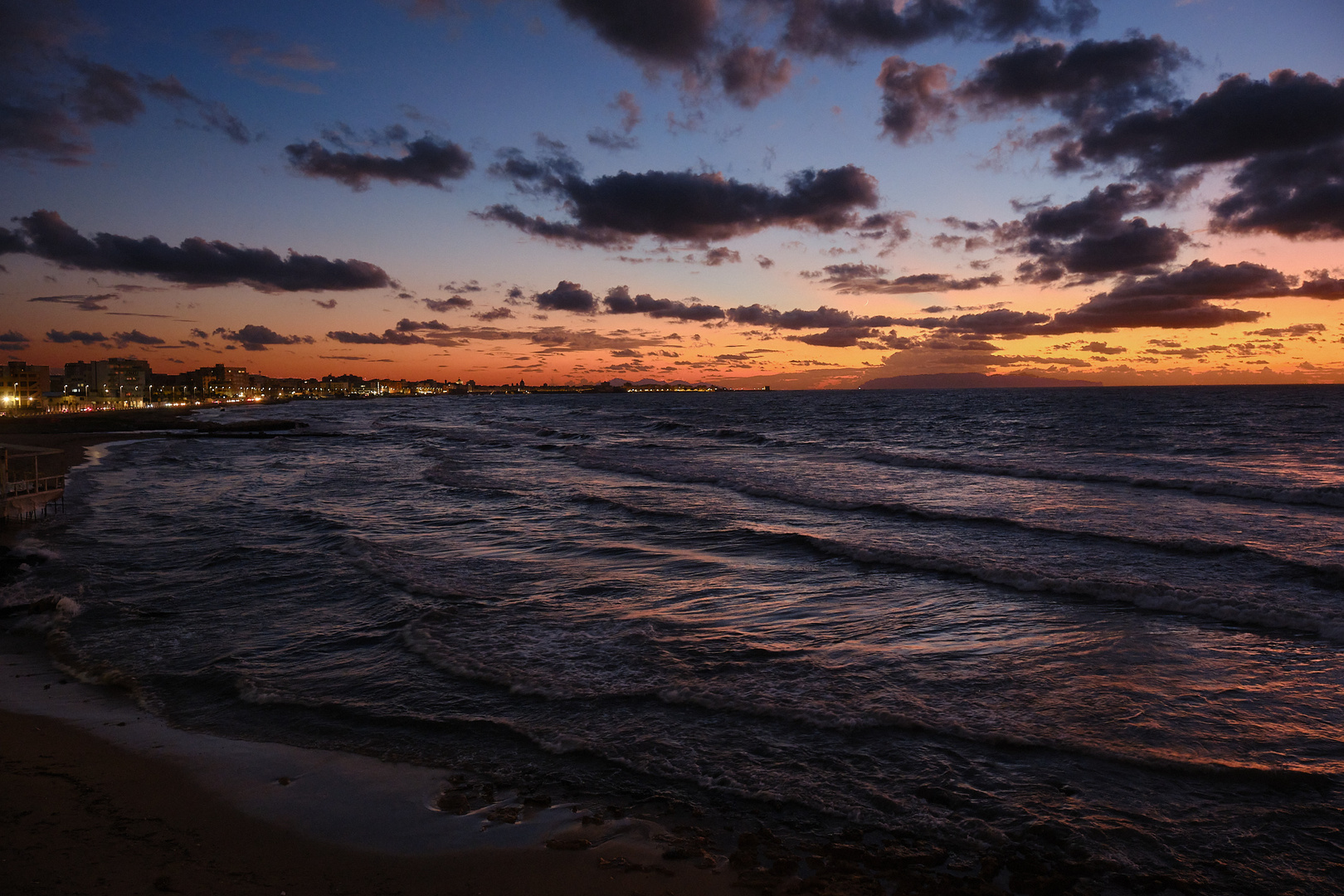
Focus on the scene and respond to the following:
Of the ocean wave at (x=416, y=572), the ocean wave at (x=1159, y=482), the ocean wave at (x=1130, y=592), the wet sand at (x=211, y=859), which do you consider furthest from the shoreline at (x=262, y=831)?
the ocean wave at (x=1159, y=482)

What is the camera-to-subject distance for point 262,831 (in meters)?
5.96

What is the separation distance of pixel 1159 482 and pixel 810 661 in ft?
89.7

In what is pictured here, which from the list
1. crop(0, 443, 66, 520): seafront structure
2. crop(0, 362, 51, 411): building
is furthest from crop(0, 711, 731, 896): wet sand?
crop(0, 362, 51, 411): building

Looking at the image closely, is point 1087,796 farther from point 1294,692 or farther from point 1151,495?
point 1151,495

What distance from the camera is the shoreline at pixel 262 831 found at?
524 cm

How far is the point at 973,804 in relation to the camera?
261 inches

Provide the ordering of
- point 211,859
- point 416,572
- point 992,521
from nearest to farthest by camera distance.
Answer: point 211,859
point 416,572
point 992,521

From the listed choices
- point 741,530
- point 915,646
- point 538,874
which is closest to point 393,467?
point 741,530

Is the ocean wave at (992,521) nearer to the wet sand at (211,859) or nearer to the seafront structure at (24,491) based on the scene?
the wet sand at (211,859)

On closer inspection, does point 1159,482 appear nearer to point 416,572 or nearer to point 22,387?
point 416,572

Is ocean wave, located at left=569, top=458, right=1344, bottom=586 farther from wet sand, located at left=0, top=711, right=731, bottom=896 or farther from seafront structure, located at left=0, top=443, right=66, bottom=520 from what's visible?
seafront structure, located at left=0, top=443, right=66, bottom=520

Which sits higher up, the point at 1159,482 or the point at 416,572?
the point at 1159,482

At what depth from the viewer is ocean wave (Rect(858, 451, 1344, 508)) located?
2569 centimetres

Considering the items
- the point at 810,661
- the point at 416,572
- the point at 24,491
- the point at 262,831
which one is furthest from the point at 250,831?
the point at 24,491
